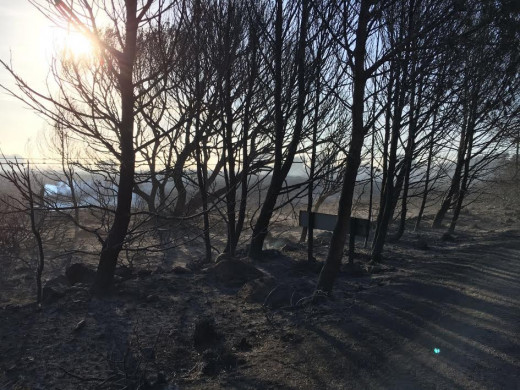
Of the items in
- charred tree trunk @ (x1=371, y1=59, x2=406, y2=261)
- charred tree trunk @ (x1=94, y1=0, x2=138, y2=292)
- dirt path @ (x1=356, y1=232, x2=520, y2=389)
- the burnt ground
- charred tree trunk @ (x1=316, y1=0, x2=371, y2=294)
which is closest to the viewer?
dirt path @ (x1=356, y1=232, x2=520, y2=389)

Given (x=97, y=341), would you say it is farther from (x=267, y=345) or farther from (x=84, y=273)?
(x=84, y=273)

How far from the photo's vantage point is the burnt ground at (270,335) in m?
4.10

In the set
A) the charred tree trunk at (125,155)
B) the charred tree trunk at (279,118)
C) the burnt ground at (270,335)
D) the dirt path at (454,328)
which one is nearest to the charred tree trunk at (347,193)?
the burnt ground at (270,335)

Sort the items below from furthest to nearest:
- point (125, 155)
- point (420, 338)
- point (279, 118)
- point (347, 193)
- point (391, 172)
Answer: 1. point (391, 172)
2. point (279, 118)
3. point (347, 193)
4. point (125, 155)
5. point (420, 338)

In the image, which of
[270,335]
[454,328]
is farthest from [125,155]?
[454,328]

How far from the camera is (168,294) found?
22.5 feet

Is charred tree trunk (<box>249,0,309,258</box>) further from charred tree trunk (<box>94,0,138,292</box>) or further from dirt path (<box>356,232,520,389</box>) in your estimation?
charred tree trunk (<box>94,0,138,292</box>)

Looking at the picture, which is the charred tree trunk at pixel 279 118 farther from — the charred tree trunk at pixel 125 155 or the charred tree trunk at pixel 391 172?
the charred tree trunk at pixel 125 155

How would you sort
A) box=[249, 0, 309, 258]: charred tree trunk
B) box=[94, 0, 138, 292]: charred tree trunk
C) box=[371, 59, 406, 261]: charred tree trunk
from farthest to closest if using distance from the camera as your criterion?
box=[371, 59, 406, 261]: charred tree trunk → box=[249, 0, 309, 258]: charred tree trunk → box=[94, 0, 138, 292]: charred tree trunk

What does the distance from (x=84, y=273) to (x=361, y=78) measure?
5488 millimetres

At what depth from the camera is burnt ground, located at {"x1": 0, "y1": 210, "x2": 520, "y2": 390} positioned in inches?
161

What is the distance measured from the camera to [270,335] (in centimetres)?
526

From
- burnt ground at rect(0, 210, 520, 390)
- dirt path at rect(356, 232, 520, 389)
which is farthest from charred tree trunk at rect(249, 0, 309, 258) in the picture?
dirt path at rect(356, 232, 520, 389)

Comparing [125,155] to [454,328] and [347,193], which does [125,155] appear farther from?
[454,328]
